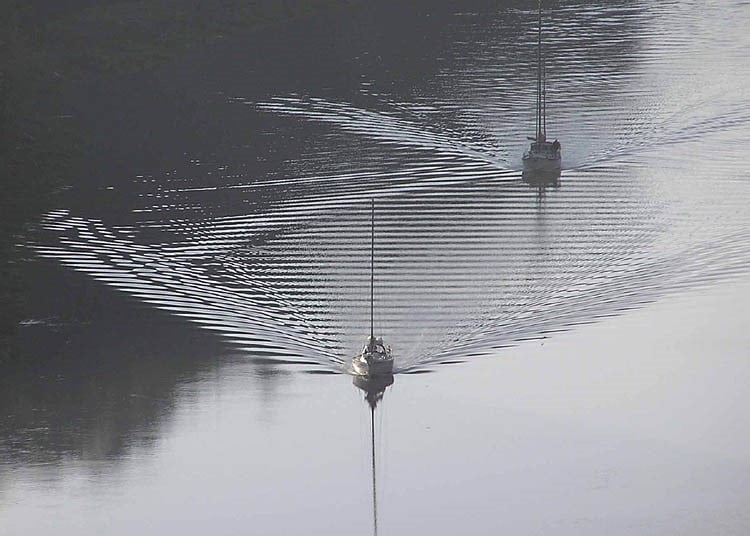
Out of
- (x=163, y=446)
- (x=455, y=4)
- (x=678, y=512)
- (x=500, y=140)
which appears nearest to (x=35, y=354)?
(x=163, y=446)

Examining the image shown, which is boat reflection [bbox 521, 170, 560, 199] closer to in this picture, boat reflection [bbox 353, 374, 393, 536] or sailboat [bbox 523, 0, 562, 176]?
sailboat [bbox 523, 0, 562, 176]

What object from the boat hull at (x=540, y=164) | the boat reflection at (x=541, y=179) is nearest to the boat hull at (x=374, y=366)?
the boat reflection at (x=541, y=179)

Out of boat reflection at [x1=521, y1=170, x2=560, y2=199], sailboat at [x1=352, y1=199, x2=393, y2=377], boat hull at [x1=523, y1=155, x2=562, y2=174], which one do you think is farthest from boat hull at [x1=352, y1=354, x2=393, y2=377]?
boat hull at [x1=523, y1=155, x2=562, y2=174]

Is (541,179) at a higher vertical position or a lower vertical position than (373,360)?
higher

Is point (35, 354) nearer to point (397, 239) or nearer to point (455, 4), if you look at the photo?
point (397, 239)

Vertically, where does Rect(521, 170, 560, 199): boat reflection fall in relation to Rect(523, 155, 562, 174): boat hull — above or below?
below

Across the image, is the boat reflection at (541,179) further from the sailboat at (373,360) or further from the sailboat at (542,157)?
the sailboat at (373,360)

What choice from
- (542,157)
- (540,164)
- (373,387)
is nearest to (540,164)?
(540,164)

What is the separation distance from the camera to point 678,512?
75.4 feet

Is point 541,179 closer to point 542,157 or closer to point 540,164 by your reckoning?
point 540,164

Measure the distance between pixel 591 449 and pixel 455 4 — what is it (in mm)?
A: 35097

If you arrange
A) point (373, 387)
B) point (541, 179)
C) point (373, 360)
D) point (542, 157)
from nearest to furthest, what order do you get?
point (373, 387)
point (373, 360)
point (541, 179)
point (542, 157)

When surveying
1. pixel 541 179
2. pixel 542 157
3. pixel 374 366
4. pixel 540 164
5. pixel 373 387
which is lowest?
pixel 373 387

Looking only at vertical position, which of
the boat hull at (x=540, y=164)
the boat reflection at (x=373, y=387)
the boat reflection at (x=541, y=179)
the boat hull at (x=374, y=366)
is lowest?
the boat reflection at (x=373, y=387)
